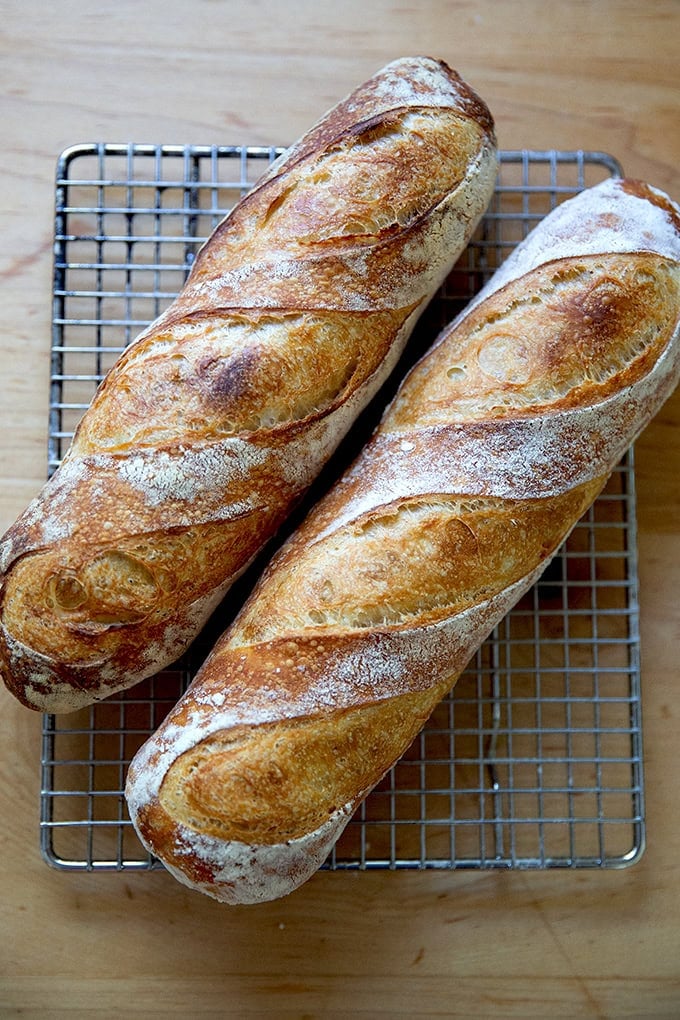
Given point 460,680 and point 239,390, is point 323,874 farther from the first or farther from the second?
point 239,390

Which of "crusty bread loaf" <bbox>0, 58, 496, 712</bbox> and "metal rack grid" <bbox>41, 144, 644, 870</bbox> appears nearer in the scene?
"crusty bread loaf" <bbox>0, 58, 496, 712</bbox>

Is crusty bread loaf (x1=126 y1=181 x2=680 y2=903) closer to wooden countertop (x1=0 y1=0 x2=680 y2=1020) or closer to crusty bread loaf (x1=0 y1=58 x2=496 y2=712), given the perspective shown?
crusty bread loaf (x1=0 y1=58 x2=496 y2=712)

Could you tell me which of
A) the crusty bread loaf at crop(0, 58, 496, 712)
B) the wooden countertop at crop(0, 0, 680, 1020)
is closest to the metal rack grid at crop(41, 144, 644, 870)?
the wooden countertop at crop(0, 0, 680, 1020)

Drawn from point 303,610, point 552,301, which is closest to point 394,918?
point 303,610

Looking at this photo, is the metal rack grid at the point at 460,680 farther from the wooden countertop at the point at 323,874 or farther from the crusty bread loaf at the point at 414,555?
the crusty bread loaf at the point at 414,555

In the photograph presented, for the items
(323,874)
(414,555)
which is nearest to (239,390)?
(414,555)

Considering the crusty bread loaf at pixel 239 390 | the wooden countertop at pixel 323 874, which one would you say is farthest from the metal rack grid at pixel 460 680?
the crusty bread loaf at pixel 239 390
